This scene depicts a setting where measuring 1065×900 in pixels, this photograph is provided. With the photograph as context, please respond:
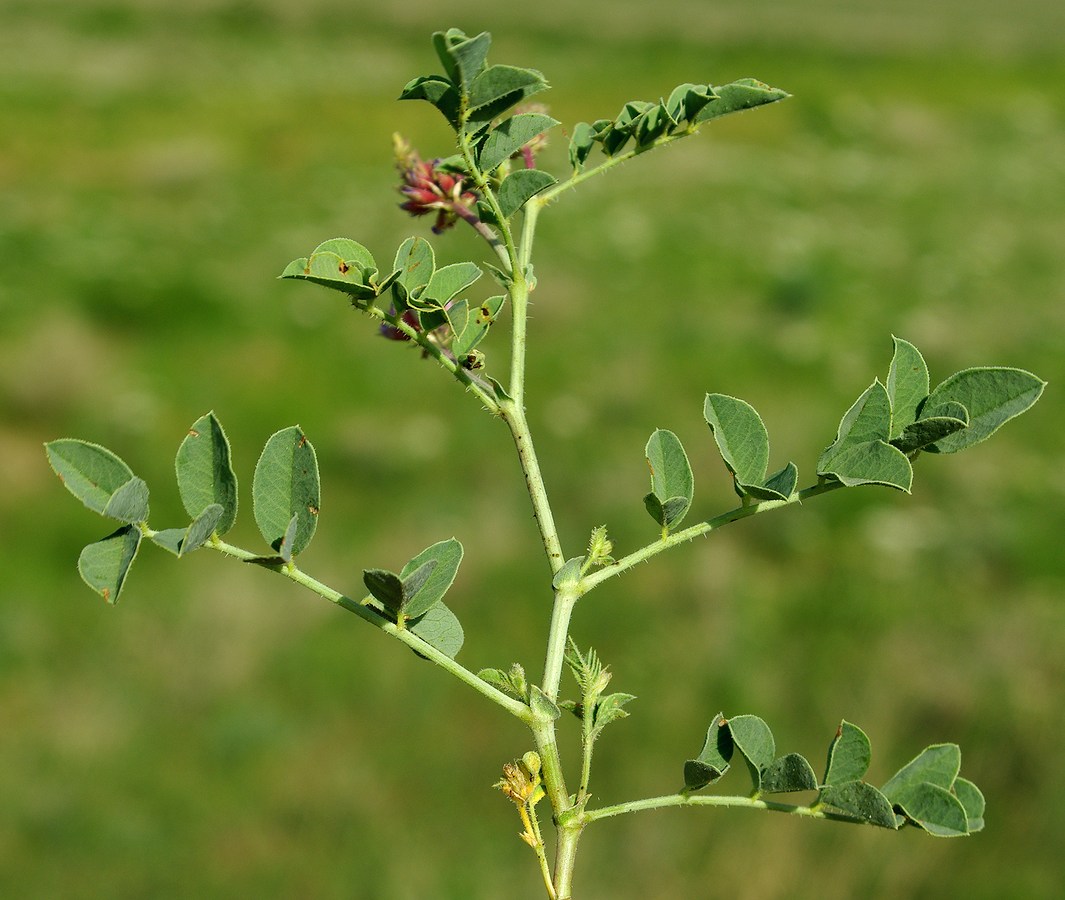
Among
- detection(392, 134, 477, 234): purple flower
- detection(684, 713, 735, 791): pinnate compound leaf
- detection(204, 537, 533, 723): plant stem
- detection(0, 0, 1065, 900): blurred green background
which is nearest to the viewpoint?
detection(204, 537, 533, 723): plant stem

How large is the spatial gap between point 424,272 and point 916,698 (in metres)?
3.29

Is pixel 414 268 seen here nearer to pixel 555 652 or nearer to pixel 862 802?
pixel 555 652

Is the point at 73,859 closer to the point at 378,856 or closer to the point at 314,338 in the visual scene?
the point at 378,856

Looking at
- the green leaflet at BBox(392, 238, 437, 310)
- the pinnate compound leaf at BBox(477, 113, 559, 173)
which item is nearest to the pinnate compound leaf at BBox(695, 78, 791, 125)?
the pinnate compound leaf at BBox(477, 113, 559, 173)

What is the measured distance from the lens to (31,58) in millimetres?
14297

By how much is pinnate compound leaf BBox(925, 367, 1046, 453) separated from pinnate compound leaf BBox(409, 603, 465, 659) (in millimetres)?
354

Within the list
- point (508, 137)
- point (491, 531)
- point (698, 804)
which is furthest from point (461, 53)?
point (491, 531)

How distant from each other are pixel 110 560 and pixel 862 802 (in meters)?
0.53

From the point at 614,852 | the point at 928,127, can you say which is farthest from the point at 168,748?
the point at 928,127

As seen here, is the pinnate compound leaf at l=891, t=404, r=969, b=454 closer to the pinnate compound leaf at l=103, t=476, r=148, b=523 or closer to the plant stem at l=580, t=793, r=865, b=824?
the plant stem at l=580, t=793, r=865, b=824

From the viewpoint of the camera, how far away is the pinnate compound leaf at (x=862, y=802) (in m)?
0.68

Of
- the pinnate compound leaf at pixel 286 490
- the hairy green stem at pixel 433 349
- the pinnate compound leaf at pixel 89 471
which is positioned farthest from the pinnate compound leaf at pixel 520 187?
the pinnate compound leaf at pixel 89 471

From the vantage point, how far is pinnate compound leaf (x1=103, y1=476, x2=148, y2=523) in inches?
27.3

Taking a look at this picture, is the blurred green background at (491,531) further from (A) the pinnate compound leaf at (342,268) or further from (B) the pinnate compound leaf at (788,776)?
(A) the pinnate compound leaf at (342,268)
